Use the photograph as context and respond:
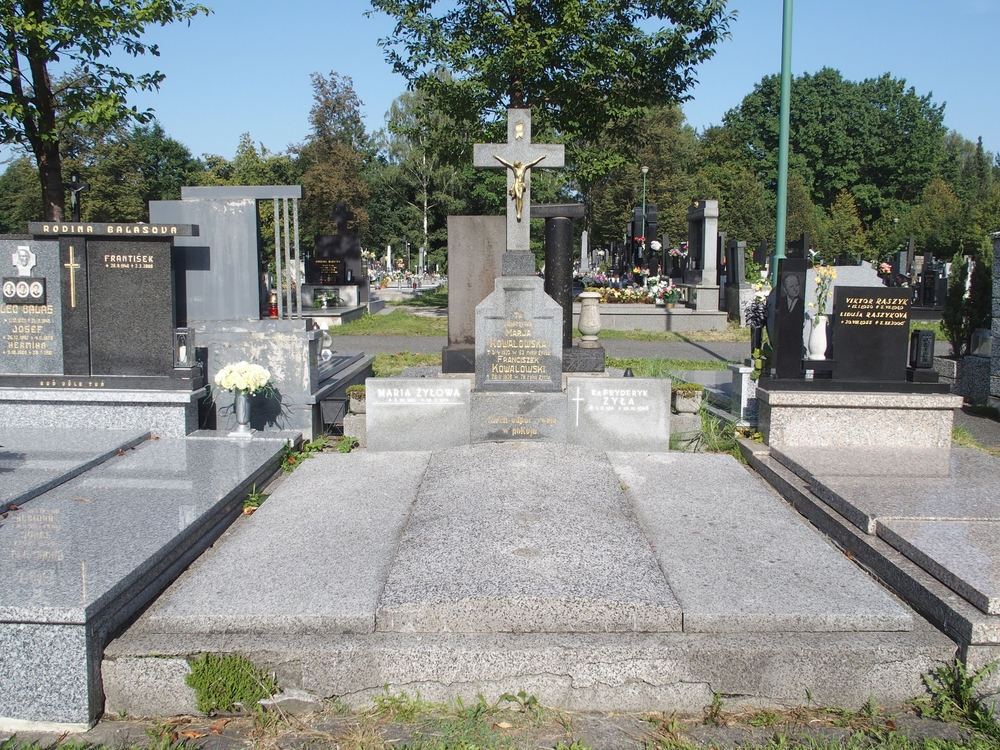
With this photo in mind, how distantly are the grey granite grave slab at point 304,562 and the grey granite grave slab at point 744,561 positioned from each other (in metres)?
1.61

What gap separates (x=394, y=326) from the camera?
18.5 metres

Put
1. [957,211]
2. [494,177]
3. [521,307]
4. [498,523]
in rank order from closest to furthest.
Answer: [498,523] < [521,307] < [494,177] < [957,211]

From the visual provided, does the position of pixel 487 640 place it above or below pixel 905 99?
below

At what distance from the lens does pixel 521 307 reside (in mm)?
6961

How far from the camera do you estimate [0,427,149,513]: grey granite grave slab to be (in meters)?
5.21

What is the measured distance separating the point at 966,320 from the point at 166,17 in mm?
11029

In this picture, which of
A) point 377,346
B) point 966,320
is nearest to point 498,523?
point 966,320

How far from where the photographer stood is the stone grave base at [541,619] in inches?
Answer: 141

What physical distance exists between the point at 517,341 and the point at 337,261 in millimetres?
17122

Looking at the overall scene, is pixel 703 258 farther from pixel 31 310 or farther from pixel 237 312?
pixel 31 310

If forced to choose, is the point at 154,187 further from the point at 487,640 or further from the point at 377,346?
the point at 487,640

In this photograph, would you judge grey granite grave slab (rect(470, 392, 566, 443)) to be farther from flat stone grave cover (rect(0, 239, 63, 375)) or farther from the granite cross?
flat stone grave cover (rect(0, 239, 63, 375))

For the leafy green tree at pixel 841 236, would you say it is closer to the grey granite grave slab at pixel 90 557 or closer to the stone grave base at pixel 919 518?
the stone grave base at pixel 919 518

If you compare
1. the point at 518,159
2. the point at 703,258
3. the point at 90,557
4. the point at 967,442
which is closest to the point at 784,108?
the point at 518,159
